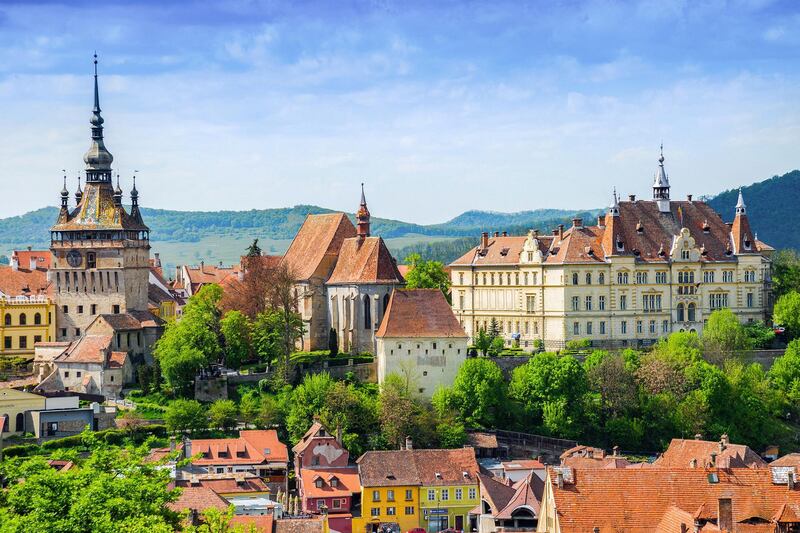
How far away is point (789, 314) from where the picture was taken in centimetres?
12300

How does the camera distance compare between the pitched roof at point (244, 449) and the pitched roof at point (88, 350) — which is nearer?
the pitched roof at point (244, 449)

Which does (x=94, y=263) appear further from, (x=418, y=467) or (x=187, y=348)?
(x=418, y=467)

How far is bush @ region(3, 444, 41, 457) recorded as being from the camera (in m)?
97.9

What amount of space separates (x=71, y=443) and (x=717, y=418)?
46.3 m

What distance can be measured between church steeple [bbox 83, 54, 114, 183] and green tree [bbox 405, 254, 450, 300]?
2818 cm

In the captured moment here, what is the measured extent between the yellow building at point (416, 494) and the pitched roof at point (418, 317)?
48.2 feet

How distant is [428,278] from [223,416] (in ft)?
112

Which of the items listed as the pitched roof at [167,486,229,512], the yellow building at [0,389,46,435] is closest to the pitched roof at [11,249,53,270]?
the yellow building at [0,389,46,435]

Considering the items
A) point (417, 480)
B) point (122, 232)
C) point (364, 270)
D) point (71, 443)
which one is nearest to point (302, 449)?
point (417, 480)

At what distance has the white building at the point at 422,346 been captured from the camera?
109125 millimetres

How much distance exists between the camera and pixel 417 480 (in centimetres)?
9556

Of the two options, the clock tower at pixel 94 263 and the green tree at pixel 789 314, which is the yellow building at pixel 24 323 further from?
the green tree at pixel 789 314

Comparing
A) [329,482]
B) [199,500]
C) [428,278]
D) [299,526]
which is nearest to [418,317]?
[329,482]

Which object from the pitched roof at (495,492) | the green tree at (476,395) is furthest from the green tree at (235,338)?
the pitched roof at (495,492)
